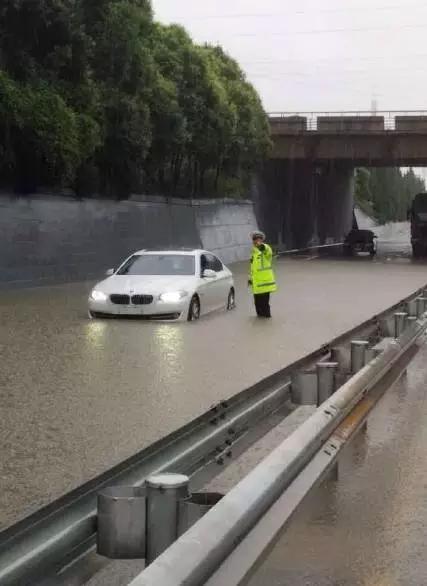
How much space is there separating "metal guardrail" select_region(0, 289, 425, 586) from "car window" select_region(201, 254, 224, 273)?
32.3ft

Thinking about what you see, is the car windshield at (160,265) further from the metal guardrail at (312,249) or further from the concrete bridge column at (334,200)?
the concrete bridge column at (334,200)

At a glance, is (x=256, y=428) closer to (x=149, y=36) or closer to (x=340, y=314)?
(x=340, y=314)

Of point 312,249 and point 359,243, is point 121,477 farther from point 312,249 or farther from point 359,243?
point 312,249

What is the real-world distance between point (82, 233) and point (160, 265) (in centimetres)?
1244

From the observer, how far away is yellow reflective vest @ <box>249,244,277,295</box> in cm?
1802

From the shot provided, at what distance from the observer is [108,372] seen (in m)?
11.1

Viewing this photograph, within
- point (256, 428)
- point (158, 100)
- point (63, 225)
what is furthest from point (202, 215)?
point (256, 428)

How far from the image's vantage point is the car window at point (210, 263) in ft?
63.1

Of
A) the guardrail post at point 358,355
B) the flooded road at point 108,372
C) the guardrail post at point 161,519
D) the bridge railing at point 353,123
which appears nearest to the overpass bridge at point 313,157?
the bridge railing at point 353,123

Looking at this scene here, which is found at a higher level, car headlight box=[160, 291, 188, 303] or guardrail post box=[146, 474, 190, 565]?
guardrail post box=[146, 474, 190, 565]

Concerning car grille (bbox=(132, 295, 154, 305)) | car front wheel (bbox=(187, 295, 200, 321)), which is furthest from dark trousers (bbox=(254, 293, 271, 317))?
car grille (bbox=(132, 295, 154, 305))

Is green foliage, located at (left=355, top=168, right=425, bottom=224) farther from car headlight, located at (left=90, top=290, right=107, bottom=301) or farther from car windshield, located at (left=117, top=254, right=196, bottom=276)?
car headlight, located at (left=90, top=290, right=107, bottom=301)

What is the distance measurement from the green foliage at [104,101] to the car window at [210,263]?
8.54 meters

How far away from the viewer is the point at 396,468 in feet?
22.0
